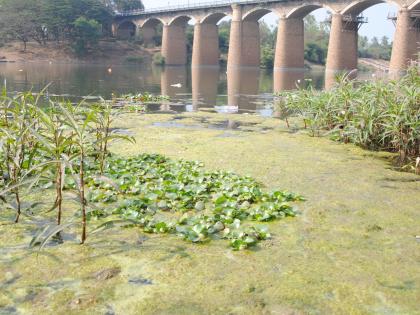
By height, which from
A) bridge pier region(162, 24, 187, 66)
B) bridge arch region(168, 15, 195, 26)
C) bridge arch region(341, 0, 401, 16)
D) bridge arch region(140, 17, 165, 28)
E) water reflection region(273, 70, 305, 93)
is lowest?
water reflection region(273, 70, 305, 93)

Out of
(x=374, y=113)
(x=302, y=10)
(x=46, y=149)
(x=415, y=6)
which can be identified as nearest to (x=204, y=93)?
(x=374, y=113)

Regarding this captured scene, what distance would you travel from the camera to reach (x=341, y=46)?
31656mm

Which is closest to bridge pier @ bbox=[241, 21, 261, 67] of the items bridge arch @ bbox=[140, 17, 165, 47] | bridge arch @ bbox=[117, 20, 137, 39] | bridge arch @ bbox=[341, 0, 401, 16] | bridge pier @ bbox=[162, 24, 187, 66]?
bridge arch @ bbox=[341, 0, 401, 16]

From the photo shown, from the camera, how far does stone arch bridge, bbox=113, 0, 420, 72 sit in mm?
26625

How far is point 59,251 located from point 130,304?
0.67 m

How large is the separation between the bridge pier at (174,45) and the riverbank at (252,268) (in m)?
44.7

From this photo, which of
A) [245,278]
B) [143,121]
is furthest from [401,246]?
[143,121]

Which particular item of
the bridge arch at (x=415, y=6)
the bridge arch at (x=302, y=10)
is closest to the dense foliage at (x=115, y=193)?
the bridge arch at (x=415, y=6)

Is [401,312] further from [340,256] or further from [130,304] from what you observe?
[130,304]

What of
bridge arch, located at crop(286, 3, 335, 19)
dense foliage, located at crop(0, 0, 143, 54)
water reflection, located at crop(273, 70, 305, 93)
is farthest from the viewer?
dense foliage, located at crop(0, 0, 143, 54)

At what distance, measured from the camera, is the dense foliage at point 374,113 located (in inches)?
199

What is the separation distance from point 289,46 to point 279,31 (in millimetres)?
1692

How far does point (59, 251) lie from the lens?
8.16 feet

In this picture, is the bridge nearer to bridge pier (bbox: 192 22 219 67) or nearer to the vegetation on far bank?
bridge pier (bbox: 192 22 219 67)
